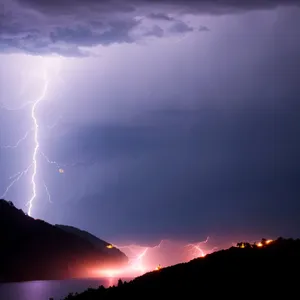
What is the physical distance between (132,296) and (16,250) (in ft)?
489

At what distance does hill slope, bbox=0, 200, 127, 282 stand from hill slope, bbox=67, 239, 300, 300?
458 feet

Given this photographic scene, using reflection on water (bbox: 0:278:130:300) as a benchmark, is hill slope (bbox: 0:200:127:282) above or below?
above

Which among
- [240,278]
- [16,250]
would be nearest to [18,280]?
[16,250]

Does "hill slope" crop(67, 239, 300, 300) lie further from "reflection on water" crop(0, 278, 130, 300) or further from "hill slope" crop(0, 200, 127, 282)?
"hill slope" crop(0, 200, 127, 282)

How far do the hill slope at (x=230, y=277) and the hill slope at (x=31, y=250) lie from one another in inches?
5501

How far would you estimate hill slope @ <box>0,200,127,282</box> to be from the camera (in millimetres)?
171500

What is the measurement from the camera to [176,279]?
101 feet

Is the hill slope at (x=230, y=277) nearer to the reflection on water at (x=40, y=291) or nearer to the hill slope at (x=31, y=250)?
the reflection on water at (x=40, y=291)

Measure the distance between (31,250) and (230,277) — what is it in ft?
514

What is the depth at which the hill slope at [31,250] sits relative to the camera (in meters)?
172

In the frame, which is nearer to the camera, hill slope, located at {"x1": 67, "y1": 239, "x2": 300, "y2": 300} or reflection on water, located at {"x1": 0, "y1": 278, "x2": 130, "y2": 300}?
hill slope, located at {"x1": 67, "y1": 239, "x2": 300, "y2": 300}

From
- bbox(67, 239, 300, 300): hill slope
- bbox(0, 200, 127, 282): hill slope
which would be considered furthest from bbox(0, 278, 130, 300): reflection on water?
bbox(67, 239, 300, 300): hill slope

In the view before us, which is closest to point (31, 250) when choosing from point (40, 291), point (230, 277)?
point (40, 291)

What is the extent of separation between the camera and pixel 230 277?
27625 mm
